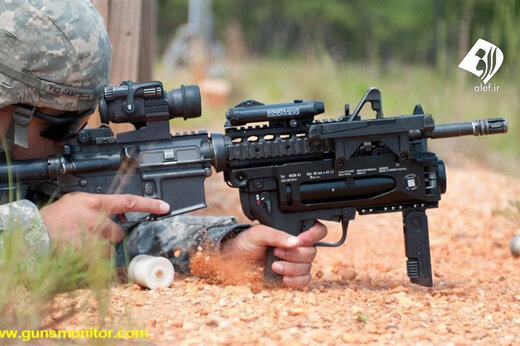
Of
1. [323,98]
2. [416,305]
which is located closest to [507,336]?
[416,305]

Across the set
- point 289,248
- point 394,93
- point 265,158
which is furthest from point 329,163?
point 394,93

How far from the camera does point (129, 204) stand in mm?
3521

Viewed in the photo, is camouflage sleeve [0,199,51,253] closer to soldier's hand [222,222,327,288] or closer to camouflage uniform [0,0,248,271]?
camouflage uniform [0,0,248,271]

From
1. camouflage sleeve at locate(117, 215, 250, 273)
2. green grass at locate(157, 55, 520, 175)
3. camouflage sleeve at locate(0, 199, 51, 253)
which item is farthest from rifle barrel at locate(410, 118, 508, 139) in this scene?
green grass at locate(157, 55, 520, 175)

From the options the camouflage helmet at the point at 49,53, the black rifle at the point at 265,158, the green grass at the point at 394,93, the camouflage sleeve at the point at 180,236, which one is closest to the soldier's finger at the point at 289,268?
the black rifle at the point at 265,158

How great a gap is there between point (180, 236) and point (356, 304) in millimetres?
1068

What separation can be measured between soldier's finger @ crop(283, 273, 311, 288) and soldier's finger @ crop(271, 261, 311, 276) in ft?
0.06

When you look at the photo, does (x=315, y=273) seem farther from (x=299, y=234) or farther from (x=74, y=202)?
(x=74, y=202)

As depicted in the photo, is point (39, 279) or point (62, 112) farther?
point (62, 112)

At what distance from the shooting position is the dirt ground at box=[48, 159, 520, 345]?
283cm

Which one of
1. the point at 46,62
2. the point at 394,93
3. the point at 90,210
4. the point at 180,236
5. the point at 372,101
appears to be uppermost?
the point at 394,93

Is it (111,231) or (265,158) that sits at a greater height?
(265,158)

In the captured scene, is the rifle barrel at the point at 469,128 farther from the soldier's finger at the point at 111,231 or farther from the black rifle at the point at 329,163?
the soldier's finger at the point at 111,231

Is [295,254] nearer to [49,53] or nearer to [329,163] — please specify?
[329,163]
